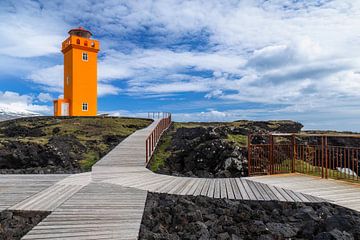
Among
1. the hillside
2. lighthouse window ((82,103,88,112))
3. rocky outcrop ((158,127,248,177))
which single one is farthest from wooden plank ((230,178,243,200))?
lighthouse window ((82,103,88,112))

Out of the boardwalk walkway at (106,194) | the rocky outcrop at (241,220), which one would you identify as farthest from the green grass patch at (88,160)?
the rocky outcrop at (241,220)

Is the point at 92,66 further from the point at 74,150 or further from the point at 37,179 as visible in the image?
the point at 37,179

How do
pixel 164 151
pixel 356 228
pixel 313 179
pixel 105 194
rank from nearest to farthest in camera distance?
pixel 356 228 < pixel 105 194 < pixel 313 179 < pixel 164 151

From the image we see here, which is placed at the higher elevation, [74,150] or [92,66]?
[92,66]

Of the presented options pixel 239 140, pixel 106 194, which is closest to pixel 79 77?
pixel 239 140

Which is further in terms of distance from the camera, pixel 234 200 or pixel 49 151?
pixel 49 151

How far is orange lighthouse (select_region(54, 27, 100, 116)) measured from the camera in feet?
106

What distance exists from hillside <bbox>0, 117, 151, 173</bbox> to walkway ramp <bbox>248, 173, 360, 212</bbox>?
807 cm

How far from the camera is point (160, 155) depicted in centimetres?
1573

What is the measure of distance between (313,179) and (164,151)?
9205 mm

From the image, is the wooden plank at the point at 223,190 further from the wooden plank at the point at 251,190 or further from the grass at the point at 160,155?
the grass at the point at 160,155

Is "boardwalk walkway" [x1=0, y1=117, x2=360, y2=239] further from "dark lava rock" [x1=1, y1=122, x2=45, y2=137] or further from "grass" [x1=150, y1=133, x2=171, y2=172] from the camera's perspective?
"dark lava rock" [x1=1, y1=122, x2=45, y2=137]

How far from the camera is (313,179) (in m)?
9.01

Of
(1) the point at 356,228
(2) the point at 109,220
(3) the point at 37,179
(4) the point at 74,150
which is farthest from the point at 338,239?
(4) the point at 74,150
